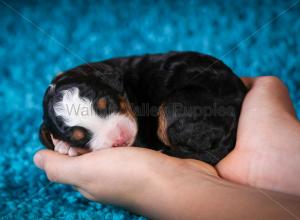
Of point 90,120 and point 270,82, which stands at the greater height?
point 270,82

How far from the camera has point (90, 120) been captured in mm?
1867

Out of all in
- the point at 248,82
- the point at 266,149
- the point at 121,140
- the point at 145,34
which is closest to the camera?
the point at 266,149

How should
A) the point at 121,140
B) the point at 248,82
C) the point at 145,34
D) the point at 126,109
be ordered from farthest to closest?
1. the point at 145,34
2. the point at 248,82
3. the point at 126,109
4. the point at 121,140

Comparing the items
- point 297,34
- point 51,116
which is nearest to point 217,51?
point 297,34

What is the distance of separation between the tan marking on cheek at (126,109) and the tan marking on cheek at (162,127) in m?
0.12

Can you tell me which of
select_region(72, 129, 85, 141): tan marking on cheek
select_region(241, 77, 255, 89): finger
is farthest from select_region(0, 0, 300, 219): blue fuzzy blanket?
select_region(72, 129, 85, 141): tan marking on cheek

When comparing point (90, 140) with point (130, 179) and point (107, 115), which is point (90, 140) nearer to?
point (107, 115)

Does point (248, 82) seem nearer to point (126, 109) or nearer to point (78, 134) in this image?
point (126, 109)

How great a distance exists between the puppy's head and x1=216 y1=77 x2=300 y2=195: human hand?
18.3 inches

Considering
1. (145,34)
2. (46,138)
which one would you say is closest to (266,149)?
(46,138)

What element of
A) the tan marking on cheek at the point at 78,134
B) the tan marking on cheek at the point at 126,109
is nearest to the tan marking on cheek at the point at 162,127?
the tan marking on cheek at the point at 126,109

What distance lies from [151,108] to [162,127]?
0.20 metres

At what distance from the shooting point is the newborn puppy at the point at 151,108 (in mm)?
1899

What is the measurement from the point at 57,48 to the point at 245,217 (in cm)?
217
